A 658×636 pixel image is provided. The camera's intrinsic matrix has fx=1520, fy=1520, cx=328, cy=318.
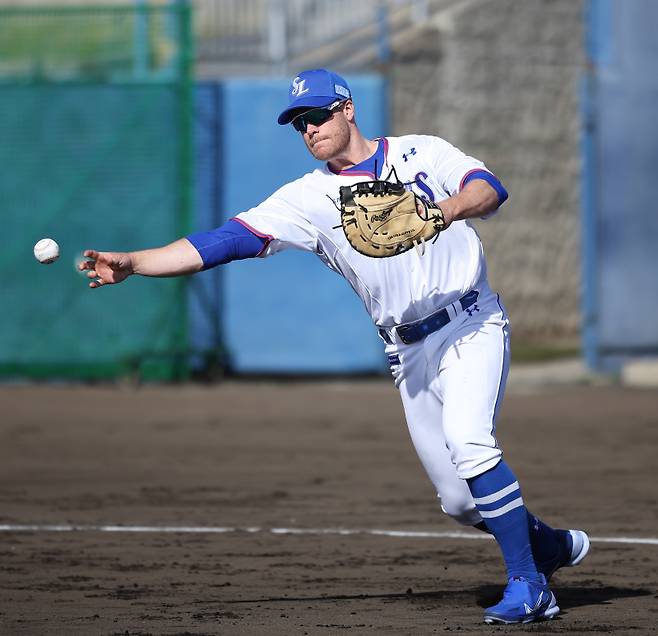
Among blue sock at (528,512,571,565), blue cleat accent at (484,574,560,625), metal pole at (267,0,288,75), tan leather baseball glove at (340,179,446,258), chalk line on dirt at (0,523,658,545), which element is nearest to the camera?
tan leather baseball glove at (340,179,446,258)

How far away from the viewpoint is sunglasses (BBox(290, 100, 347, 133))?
571 centimetres

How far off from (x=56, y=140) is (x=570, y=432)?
6143 millimetres

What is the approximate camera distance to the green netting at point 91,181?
14836mm

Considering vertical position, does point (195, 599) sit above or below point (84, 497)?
above

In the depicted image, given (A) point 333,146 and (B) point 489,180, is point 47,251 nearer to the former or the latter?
(A) point 333,146

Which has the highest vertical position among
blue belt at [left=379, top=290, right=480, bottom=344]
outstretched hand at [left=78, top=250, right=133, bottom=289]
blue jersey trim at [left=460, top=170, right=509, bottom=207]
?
blue jersey trim at [left=460, top=170, right=509, bottom=207]

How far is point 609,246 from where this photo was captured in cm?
1520

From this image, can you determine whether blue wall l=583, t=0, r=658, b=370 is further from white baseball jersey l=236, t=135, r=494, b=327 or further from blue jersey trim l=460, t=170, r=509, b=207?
blue jersey trim l=460, t=170, r=509, b=207

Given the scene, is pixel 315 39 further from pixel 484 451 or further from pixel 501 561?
pixel 484 451

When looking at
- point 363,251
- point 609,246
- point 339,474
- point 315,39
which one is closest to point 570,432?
point 339,474

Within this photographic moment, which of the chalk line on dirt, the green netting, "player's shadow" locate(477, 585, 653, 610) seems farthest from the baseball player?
the green netting

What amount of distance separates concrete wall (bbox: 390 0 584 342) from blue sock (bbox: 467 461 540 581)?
12091mm

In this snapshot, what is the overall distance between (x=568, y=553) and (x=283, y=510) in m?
2.67

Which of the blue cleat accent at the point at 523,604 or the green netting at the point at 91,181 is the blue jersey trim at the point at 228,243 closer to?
the blue cleat accent at the point at 523,604
